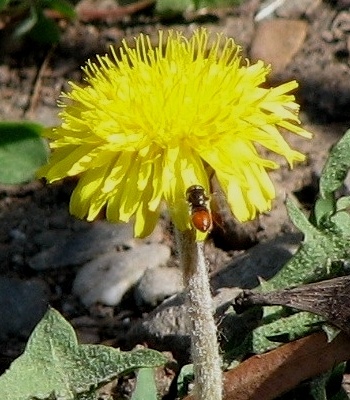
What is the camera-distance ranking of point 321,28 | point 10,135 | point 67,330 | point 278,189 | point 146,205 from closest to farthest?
1. point 146,205
2. point 67,330
3. point 10,135
4. point 278,189
5. point 321,28

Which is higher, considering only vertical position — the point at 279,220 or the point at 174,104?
the point at 174,104

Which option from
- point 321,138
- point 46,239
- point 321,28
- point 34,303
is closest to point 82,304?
point 34,303

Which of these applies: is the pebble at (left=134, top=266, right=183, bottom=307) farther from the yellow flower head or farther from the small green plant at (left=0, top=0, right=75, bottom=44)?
the small green plant at (left=0, top=0, right=75, bottom=44)

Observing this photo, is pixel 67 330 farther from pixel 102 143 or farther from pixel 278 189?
pixel 278 189

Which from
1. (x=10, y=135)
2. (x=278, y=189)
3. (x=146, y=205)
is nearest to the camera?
(x=146, y=205)

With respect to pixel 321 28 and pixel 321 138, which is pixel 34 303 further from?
pixel 321 28

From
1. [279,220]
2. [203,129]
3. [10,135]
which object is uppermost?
[203,129]

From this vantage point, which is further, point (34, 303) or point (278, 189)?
point (278, 189)

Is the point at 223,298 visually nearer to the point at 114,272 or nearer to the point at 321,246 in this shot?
the point at 321,246

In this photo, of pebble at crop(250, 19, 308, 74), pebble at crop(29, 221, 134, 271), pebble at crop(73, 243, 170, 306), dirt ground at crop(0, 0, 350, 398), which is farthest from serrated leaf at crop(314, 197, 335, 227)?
pebble at crop(250, 19, 308, 74)
